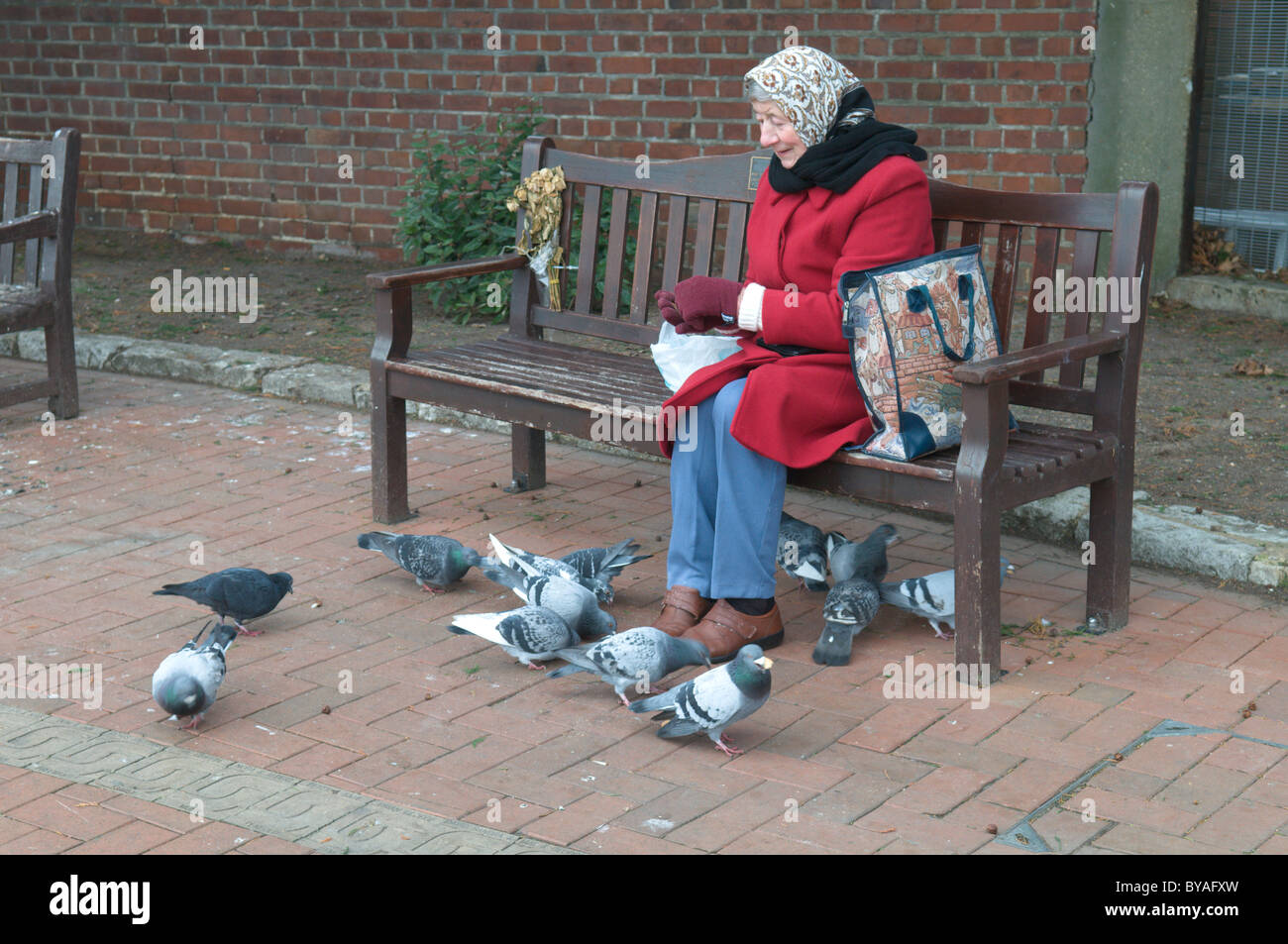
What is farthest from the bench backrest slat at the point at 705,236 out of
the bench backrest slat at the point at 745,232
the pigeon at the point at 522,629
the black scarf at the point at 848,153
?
the pigeon at the point at 522,629

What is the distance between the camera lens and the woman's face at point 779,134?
14.0 ft

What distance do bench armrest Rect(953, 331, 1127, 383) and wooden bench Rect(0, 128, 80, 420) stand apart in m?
4.23

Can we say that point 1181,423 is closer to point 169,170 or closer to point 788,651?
point 788,651

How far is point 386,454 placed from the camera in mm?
5324

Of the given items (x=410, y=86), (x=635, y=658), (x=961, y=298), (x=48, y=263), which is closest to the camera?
(x=635, y=658)

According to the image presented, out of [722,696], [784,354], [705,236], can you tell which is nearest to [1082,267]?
[784,354]

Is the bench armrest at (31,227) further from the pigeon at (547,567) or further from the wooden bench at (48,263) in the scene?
the pigeon at (547,567)

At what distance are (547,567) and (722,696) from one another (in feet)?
3.44

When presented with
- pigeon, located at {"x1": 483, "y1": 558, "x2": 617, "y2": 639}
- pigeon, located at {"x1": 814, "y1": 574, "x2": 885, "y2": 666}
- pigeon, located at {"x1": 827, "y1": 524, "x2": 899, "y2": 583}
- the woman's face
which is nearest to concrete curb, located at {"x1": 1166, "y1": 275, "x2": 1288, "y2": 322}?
pigeon, located at {"x1": 827, "y1": 524, "x2": 899, "y2": 583}

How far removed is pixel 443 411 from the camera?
6656 millimetres

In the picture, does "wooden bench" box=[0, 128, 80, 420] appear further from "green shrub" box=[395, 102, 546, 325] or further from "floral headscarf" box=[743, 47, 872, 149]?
"floral headscarf" box=[743, 47, 872, 149]

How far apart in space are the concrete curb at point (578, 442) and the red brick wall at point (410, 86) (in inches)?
91.5

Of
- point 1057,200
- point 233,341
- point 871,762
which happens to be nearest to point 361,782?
point 871,762

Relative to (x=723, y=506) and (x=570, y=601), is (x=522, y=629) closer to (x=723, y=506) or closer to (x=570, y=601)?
(x=570, y=601)
